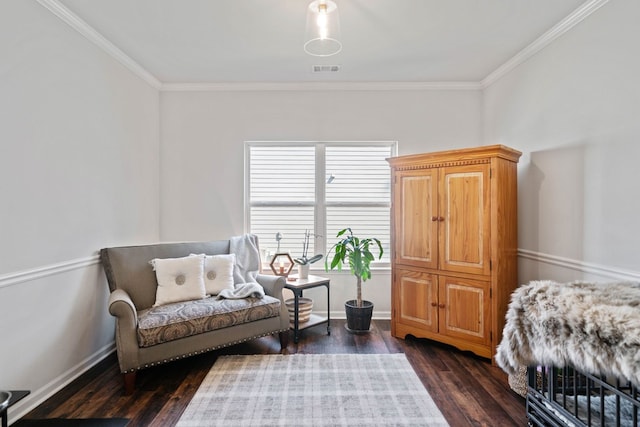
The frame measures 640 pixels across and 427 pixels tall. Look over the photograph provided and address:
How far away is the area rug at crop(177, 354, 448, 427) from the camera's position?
201 centimetres

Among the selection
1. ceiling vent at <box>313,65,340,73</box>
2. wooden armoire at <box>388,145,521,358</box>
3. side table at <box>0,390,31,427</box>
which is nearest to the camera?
side table at <box>0,390,31,427</box>

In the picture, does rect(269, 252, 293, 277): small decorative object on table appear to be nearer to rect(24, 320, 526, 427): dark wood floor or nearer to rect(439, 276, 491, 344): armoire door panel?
rect(24, 320, 526, 427): dark wood floor

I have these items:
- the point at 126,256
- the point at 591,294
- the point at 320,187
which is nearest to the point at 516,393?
the point at 591,294

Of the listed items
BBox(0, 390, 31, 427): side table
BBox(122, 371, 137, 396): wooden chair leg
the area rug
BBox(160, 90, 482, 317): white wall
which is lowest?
the area rug

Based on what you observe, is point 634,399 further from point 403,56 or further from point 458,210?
point 403,56

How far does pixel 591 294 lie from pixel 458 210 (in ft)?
4.90

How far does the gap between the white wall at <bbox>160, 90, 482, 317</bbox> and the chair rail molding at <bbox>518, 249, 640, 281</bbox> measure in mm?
1426

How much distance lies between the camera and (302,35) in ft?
9.02

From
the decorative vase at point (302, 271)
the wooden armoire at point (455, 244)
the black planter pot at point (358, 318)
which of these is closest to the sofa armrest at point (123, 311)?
the decorative vase at point (302, 271)

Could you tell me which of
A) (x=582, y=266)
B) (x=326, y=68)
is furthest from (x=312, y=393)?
(x=326, y=68)

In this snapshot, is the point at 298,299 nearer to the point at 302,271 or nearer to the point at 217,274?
the point at 302,271

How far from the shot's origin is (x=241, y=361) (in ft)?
9.04

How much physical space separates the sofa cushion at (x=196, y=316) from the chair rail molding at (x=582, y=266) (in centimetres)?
225

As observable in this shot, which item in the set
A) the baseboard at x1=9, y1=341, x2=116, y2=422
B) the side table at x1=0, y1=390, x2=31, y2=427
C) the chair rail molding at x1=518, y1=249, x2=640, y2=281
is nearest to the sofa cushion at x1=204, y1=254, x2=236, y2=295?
the baseboard at x1=9, y1=341, x2=116, y2=422
